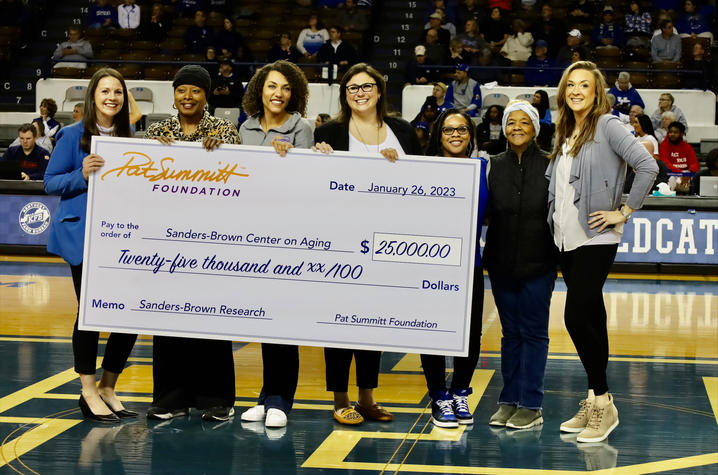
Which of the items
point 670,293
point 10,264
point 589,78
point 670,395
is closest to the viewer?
point 589,78

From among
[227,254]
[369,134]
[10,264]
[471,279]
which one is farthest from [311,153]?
[10,264]

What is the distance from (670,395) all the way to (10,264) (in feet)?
27.0

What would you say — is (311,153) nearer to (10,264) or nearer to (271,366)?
(271,366)

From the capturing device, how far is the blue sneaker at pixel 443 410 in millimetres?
5285

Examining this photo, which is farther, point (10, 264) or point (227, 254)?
point (10, 264)

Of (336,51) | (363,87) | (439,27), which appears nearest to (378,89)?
(363,87)

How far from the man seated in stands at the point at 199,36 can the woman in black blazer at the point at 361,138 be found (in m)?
13.1

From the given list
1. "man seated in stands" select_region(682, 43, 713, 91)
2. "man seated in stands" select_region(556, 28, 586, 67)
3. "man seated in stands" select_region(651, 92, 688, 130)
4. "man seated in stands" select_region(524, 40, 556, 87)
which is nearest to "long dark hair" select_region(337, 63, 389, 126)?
"man seated in stands" select_region(651, 92, 688, 130)

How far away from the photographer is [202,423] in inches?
211

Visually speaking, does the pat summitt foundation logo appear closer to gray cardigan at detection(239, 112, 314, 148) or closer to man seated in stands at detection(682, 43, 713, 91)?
gray cardigan at detection(239, 112, 314, 148)

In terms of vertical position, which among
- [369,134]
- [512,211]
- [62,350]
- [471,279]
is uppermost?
[369,134]

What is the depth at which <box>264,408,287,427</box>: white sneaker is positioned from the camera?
5.23m

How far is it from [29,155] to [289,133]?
366 inches

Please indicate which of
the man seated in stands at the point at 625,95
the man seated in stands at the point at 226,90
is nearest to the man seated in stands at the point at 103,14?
the man seated in stands at the point at 226,90
